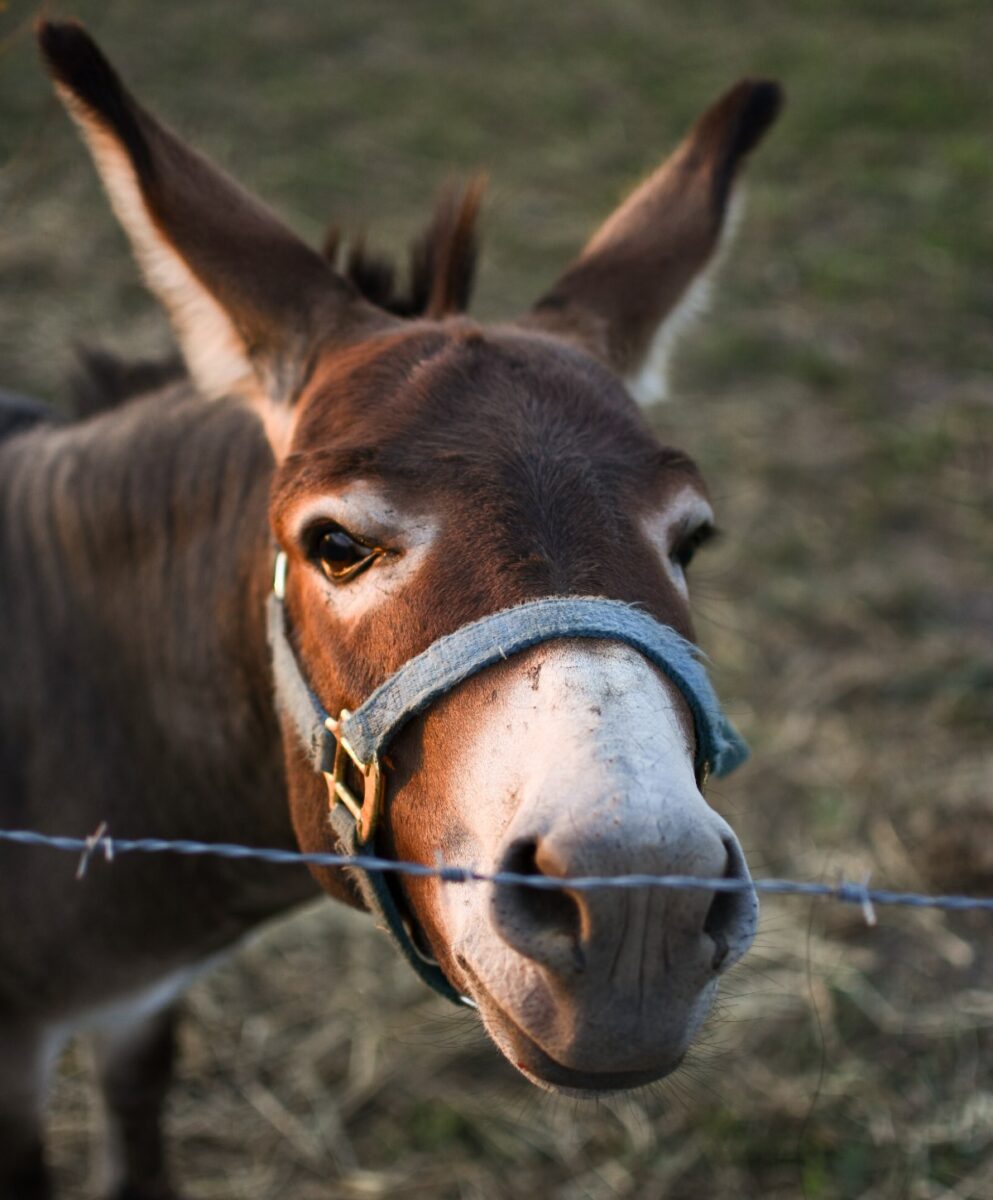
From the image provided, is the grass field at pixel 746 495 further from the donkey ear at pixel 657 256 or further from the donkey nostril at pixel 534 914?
the donkey ear at pixel 657 256

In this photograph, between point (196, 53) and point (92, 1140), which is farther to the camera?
point (196, 53)

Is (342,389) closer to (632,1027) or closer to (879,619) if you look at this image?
(632,1027)

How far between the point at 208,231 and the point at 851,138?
8261 millimetres

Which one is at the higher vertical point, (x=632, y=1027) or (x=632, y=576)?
(x=632, y=576)

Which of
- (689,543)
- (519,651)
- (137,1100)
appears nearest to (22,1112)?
(137,1100)

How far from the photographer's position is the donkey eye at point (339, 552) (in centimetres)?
190

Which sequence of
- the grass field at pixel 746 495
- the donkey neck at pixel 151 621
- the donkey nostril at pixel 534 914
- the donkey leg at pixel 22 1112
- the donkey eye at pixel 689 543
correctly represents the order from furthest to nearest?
the grass field at pixel 746 495
the donkey leg at pixel 22 1112
the donkey neck at pixel 151 621
the donkey eye at pixel 689 543
the donkey nostril at pixel 534 914

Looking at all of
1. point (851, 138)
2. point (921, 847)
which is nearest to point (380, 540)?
point (921, 847)

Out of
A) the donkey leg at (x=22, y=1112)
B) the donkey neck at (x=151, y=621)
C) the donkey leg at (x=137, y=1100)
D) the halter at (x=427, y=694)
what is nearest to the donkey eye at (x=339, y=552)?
the halter at (x=427, y=694)

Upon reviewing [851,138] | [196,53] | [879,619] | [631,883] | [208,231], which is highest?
[208,231]

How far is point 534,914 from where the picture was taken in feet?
4.95

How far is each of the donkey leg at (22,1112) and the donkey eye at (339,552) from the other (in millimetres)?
1670

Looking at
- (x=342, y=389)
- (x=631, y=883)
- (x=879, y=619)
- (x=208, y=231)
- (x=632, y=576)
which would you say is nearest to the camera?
(x=631, y=883)

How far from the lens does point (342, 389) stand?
2086mm
